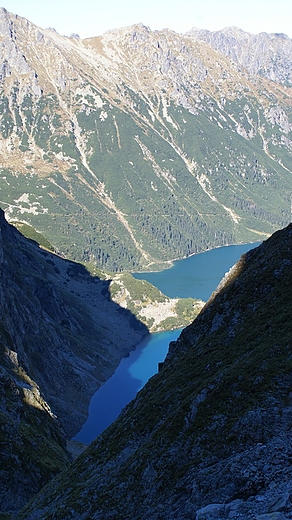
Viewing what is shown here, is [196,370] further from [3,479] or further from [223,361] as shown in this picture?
[3,479]

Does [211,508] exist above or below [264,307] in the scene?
below

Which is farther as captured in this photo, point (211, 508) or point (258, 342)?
point (258, 342)

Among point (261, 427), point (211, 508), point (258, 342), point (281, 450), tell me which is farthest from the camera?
point (258, 342)

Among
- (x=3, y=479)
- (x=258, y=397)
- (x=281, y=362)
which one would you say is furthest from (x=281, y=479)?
(x=3, y=479)

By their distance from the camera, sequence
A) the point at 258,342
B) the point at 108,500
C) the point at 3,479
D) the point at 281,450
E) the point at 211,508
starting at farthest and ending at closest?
the point at 3,479 → the point at 258,342 → the point at 108,500 → the point at 281,450 → the point at 211,508

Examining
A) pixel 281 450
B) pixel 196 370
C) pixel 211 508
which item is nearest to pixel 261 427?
pixel 281 450

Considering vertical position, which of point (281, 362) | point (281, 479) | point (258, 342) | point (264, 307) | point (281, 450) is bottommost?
point (281, 479)
